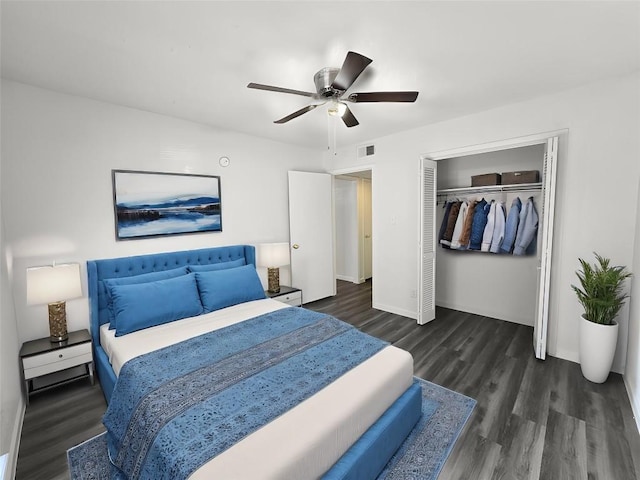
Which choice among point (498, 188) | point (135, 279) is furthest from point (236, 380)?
point (498, 188)

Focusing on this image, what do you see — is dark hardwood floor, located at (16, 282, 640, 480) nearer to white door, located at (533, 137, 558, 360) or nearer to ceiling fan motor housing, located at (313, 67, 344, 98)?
white door, located at (533, 137, 558, 360)

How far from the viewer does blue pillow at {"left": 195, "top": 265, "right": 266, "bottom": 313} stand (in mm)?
2906

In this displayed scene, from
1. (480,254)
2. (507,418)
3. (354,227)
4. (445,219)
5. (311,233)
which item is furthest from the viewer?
(354,227)

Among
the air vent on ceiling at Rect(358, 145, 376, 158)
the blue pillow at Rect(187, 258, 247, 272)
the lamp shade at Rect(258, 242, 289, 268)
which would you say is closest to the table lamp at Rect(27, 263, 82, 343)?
the blue pillow at Rect(187, 258, 247, 272)

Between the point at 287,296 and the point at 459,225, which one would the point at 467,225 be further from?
the point at 287,296

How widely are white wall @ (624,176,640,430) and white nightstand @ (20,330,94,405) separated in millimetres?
4195

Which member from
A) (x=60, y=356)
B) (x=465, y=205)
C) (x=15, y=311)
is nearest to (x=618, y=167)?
(x=465, y=205)

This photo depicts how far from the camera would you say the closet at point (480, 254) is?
363cm

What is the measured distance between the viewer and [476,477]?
1.64 metres

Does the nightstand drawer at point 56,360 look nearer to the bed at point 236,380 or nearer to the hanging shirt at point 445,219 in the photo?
the bed at point 236,380

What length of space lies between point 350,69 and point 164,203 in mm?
2426

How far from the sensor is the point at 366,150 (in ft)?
14.4

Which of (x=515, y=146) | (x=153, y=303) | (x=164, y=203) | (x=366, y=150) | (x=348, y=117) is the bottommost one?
(x=153, y=303)

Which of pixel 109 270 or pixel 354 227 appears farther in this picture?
pixel 354 227
